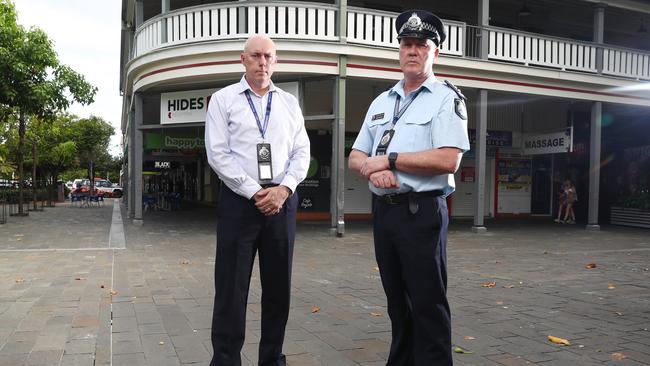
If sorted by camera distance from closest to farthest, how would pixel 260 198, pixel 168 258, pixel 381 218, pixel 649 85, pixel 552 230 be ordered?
pixel 381 218 → pixel 260 198 → pixel 168 258 → pixel 552 230 → pixel 649 85

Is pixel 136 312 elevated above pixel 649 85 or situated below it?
below

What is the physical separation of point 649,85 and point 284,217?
55.5 ft

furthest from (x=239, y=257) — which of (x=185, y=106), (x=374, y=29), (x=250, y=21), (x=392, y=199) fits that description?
(x=185, y=106)

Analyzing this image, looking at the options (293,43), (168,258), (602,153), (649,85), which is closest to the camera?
(168,258)

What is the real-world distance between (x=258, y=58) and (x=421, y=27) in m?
0.99

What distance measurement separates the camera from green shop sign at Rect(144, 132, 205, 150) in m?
14.9

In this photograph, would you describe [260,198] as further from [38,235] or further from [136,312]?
[38,235]

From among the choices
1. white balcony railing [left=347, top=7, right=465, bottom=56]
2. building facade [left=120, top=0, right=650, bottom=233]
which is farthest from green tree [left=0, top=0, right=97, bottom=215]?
white balcony railing [left=347, top=7, right=465, bottom=56]

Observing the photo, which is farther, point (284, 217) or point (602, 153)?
point (602, 153)

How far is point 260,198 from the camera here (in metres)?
3.00

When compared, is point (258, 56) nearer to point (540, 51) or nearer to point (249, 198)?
point (249, 198)

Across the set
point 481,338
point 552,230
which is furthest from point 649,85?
point 481,338

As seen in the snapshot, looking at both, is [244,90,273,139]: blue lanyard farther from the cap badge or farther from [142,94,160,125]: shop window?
[142,94,160,125]: shop window

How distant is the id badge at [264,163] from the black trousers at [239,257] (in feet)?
0.58
